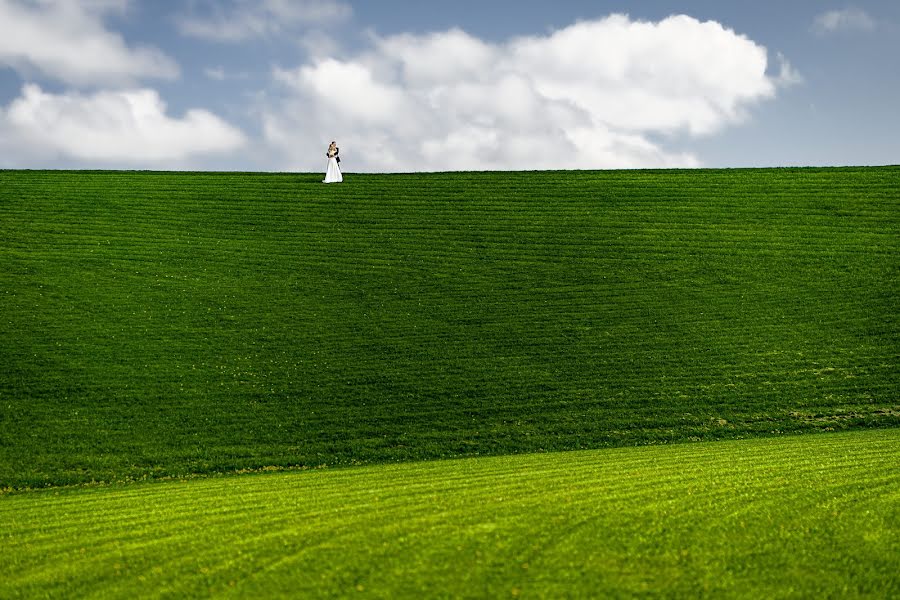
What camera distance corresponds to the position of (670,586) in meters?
8.05

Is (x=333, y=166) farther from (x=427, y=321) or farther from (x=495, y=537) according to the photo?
(x=495, y=537)

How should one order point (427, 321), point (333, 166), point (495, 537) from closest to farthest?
point (495, 537) < point (427, 321) < point (333, 166)

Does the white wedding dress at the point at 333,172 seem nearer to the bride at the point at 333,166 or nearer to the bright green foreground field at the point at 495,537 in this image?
the bride at the point at 333,166

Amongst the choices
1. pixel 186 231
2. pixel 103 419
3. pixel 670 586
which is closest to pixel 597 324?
pixel 103 419

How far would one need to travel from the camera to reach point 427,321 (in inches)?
1091

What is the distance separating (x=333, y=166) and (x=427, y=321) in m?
22.5

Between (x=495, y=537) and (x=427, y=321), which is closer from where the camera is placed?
(x=495, y=537)

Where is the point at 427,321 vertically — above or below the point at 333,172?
below

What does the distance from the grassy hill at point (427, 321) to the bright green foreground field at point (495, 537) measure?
5607mm

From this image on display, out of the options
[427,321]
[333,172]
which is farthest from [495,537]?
[333,172]

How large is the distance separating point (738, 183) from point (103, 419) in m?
39.7

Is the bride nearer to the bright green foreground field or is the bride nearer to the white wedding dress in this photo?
the white wedding dress

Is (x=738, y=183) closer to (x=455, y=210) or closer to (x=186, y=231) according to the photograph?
(x=455, y=210)

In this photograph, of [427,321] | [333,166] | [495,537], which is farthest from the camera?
[333,166]
